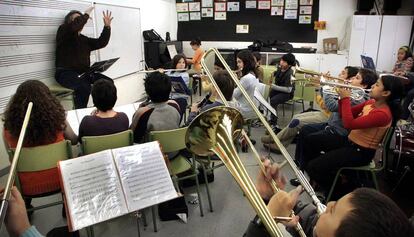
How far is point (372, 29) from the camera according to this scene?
21.5 feet

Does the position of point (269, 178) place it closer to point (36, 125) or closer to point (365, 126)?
point (365, 126)

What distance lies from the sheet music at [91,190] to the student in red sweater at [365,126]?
161 centimetres

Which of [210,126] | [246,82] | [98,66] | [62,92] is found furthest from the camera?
[98,66]

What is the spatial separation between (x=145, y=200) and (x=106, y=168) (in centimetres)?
27

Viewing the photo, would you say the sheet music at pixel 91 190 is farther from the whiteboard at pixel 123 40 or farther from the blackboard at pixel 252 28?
the blackboard at pixel 252 28

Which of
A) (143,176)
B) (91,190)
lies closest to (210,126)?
(143,176)

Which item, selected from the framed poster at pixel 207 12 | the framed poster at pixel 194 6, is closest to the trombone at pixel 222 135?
the framed poster at pixel 207 12

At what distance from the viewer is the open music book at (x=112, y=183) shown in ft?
5.03

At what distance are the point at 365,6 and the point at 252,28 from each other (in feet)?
8.17

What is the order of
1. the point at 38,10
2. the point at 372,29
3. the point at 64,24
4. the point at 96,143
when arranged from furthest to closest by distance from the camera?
the point at 372,29 → the point at 64,24 → the point at 38,10 → the point at 96,143

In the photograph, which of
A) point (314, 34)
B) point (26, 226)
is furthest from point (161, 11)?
point (26, 226)

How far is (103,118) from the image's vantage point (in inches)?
90.0

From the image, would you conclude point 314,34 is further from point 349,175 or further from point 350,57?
point 349,175

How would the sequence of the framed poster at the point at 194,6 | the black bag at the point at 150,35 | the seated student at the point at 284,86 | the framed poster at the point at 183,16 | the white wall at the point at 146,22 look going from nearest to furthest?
the seated student at the point at 284,86 → the white wall at the point at 146,22 → the black bag at the point at 150,35 → the framed poster at the point at 194,6 → the framed poster at the point at 183,16
